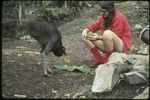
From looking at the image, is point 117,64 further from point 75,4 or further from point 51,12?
point 75,4

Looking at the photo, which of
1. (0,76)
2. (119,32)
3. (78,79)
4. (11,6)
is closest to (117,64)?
(78,79)

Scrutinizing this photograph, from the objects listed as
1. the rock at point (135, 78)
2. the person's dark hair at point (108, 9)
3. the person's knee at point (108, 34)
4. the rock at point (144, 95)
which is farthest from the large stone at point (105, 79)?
the person's dark hair at point (108, 9)

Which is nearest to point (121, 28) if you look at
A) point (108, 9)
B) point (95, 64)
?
point (108, 9)

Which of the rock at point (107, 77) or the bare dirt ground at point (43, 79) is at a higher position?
the rock at point (107, 77)

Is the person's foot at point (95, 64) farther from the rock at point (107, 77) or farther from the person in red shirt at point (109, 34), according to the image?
the rock at point (107, 77)

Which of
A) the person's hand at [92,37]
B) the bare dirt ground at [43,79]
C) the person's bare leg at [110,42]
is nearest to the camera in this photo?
the bare dirt ground at [43,79]

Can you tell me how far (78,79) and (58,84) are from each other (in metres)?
0.38

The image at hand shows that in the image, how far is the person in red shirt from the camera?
6.65m

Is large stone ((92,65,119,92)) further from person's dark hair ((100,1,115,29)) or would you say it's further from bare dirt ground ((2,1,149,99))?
person's dark hair ((100,1,115,29))

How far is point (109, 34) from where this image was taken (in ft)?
21.8

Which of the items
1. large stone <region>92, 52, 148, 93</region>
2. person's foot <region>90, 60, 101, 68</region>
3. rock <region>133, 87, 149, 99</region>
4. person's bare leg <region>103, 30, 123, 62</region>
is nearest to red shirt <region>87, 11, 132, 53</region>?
person's bare leg <region>103, 30, 123, 62</region>

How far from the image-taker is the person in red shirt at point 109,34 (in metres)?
6.65

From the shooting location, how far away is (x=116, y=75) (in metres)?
5.56

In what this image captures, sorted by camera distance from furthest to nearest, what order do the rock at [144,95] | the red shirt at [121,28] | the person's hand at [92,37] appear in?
the person's hand at [92,37]
the red shirt at [121,28]
the rock at [144,95]
